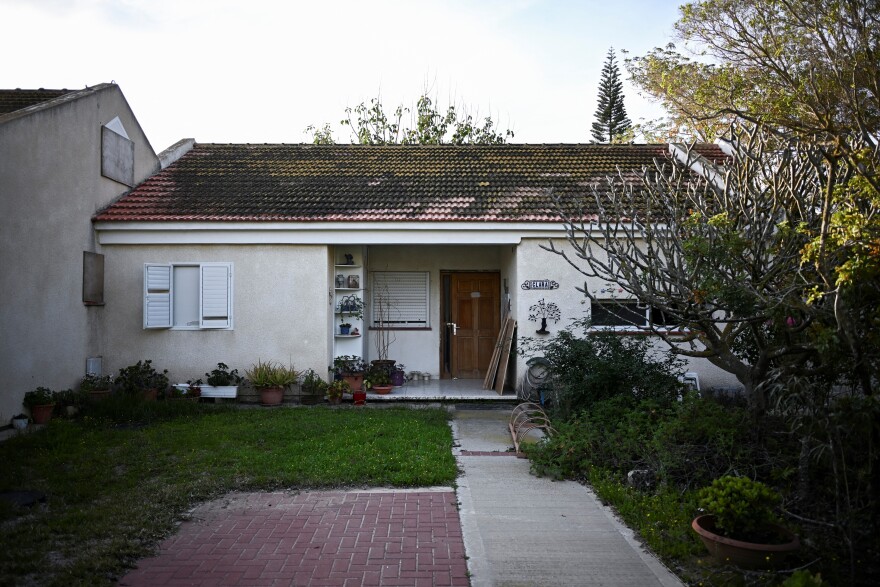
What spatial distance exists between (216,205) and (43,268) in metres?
3.20

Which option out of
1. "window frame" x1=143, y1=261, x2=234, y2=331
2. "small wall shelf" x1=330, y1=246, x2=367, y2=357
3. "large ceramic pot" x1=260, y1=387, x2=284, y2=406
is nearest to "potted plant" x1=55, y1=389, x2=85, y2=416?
"window frame" x1=143, y1=261, x2=234, y2=331

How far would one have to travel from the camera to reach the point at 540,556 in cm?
534

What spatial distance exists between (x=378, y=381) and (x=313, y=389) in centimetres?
127

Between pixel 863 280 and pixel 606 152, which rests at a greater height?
pixel 606 152

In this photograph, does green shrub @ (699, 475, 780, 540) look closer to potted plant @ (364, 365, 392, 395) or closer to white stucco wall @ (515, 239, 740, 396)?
white stucco wall @ (515, 239, 740, 396)

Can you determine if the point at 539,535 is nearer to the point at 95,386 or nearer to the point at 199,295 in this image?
the point at 199,295

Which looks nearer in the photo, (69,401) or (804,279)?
(804,279)

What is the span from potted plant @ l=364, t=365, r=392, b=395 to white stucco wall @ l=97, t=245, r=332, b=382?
3.05 feet

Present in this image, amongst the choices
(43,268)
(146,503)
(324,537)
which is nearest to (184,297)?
(43,268)

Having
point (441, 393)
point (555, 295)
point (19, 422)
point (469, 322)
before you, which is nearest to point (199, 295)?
point (19, 422)

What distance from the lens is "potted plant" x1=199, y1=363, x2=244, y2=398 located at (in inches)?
482

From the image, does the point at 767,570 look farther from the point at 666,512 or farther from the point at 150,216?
the point at 150,216

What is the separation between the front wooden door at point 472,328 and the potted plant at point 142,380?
5.87 metres

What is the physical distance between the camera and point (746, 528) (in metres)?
5.02
